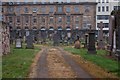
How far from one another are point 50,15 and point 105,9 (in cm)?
1646

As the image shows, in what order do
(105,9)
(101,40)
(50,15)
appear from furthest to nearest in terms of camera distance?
(105,9), (50,15), (101,40)

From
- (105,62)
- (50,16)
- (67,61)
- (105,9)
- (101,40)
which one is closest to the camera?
(105,62)

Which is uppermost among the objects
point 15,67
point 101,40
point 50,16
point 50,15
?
point 50,15

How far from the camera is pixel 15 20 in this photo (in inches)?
3765

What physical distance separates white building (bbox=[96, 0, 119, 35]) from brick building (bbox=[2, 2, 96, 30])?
2037 millimetres

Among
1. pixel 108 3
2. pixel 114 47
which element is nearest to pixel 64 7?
pixel 108 3

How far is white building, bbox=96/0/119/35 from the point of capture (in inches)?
3861

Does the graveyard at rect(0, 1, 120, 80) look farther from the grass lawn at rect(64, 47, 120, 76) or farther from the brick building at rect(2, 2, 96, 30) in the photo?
the brick building at rect(2, 2, 96, 30)

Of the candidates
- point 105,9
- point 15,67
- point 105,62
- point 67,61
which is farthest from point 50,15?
point 15,67

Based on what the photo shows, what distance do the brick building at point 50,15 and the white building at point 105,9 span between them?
2037 millimetres

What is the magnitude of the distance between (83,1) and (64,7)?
6.64 meters

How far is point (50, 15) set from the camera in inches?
3819

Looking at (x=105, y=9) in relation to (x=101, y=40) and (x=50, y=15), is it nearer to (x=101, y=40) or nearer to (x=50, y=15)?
(x=50, y=15)

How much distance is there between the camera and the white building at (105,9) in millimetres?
98062
